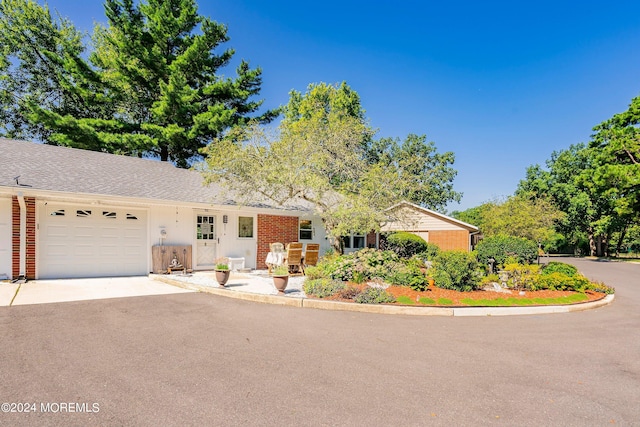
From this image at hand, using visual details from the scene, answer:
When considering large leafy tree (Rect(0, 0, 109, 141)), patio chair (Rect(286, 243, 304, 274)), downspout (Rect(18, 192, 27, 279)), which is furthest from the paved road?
large leafy tree (Rect(0, 0, 109, 141))

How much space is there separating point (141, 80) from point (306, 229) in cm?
1508

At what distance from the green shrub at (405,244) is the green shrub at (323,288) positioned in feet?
31.9

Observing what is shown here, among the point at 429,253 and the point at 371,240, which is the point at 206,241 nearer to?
the point at 371,240

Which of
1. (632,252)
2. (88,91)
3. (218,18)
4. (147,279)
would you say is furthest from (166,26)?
(632,252)

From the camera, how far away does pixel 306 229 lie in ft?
50.9

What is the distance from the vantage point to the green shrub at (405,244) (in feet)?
59.3

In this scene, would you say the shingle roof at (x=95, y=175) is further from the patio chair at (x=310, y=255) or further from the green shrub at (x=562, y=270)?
the green shrub at (x=562, y=270)

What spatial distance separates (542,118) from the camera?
18516 mm

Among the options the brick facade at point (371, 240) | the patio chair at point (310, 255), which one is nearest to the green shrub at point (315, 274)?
the patio chair at point (310, 255)

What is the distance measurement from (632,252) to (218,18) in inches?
2348

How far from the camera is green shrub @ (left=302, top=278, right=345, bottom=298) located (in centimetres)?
829

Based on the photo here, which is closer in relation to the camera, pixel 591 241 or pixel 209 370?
pixel 209 370

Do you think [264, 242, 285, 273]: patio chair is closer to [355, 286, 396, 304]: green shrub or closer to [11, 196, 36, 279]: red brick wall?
[355, 286, 396, 304]: green shrub

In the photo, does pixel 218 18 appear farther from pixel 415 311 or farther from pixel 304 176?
pixel 415 311
